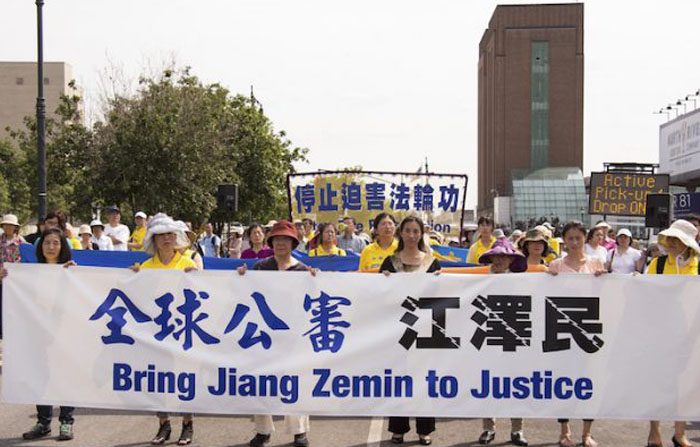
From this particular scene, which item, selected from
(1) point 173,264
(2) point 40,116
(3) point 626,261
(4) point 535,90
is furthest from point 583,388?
(4) point 535,90

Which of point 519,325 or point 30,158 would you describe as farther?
point 30,158

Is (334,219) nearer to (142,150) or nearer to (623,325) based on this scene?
(623,325)

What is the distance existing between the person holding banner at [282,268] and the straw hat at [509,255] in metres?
1.44

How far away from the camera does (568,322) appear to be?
6418 mm

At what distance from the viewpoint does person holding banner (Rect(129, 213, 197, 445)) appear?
21.7ft

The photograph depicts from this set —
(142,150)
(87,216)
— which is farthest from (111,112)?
(87,216)

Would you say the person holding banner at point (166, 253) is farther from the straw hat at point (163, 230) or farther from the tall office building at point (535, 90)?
the tall office building at point (535, 90)

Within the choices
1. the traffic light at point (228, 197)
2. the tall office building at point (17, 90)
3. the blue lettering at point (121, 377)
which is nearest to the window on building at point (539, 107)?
the tall office building at point (17, 90)

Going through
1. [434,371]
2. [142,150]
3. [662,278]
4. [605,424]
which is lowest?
[605,424]

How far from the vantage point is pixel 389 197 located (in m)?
14.2

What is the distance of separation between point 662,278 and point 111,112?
2015 cm

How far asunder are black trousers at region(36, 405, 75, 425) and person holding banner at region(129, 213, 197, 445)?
0.67 meters

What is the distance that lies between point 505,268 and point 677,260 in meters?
1.30

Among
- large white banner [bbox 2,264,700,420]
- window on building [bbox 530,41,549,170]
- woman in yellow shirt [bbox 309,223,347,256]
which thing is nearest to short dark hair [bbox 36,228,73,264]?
large white banner [bbox 2,264,700,420]
